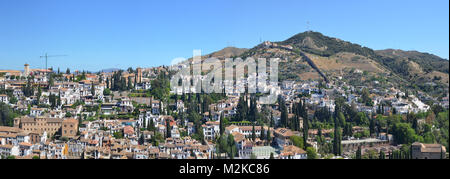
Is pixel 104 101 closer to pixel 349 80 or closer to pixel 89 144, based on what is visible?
pixel 89 144

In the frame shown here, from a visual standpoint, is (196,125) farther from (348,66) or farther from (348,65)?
(348,65)

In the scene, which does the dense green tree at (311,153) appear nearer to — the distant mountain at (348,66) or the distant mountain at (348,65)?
the distant mountain at (348,66)

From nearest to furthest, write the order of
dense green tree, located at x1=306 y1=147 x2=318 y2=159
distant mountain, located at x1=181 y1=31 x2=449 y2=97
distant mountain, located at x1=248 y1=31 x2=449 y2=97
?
1. dense green tree, located at x1=306 y1=147 x2=318 y2=159
2. distant mountain, located at x1=181 y1=31 x2=449 y2=97
3. distant mountain, located at x1=248 y1=31 x2=449 y2=97

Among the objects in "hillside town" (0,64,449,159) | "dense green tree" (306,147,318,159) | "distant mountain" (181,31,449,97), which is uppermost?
"distant mountain" (181,31,449,97)

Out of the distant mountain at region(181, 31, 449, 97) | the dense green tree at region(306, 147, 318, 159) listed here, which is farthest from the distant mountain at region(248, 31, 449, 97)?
the dense green tree at region(306, 147, 318, 159)

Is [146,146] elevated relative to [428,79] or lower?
lower

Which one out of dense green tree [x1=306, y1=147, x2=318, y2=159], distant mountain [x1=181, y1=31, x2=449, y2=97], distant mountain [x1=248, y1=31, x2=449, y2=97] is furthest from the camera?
distant mountain [x1=248, y1=31, x2=449, y2=97]

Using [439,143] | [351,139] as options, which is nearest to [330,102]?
[351,139]

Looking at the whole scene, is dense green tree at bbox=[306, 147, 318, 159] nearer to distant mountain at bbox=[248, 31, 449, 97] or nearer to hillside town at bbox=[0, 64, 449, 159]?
hillside town at bbox=[0, 64, 449, 159]
